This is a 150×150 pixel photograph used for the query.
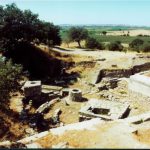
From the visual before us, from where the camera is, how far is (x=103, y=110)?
59.8 feet

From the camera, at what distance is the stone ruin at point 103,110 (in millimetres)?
17020

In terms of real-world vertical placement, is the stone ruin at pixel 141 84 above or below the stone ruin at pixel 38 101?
above

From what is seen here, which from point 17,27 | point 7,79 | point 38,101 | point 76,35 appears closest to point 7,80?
point 7,79

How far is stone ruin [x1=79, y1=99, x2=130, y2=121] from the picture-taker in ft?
55.8

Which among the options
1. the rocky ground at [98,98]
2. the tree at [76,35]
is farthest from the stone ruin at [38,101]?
the tree at [76,35]

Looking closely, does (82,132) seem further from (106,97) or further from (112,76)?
(112,76)

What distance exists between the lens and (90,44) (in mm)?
47875

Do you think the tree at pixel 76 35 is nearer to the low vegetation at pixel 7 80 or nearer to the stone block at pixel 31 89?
the stone block at pixel 31 89

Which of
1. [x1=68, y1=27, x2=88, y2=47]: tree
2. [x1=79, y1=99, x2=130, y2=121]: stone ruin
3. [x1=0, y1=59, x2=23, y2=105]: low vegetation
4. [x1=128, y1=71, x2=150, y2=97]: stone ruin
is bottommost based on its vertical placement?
[x1=79, y1=99, x2=130, y2=121]: stone ruin

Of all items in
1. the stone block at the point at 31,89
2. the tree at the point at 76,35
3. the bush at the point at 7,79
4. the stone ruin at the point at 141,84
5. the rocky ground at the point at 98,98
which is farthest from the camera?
the tree at the point at 76,35

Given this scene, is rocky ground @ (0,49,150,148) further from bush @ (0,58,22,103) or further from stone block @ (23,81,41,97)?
bush @ (0,58,22,103)

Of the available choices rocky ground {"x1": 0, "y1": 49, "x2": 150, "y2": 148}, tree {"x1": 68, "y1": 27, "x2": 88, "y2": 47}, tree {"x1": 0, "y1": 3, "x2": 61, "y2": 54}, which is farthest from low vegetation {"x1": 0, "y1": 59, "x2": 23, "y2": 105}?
tree {"x1": 68, "y1": 27, "x2": 88, "y2": 47}

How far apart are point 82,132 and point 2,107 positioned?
7773mm

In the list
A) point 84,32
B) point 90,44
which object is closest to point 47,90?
point 90,44
